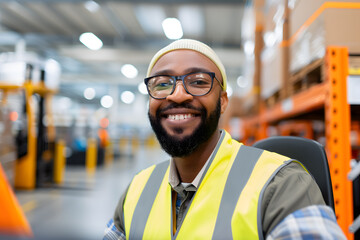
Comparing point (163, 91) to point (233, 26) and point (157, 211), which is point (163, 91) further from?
point (233, 26)

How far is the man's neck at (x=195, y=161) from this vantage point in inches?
52.1

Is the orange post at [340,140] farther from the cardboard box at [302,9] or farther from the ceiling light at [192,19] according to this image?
the ceiling light at [192,19]

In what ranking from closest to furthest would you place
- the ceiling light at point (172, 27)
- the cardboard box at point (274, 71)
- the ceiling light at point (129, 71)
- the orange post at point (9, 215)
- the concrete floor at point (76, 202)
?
the orange post at point (9, 215), the cardboard box at point (274, 71), the concrete floor at point (76, 202), the ceiling light at point (172, 27), the ceiling light at point (129, 71)

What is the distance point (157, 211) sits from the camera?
1.31 meters

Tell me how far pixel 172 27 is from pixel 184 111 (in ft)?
33.9

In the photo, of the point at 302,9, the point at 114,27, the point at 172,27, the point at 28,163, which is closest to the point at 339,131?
the point at 302,9

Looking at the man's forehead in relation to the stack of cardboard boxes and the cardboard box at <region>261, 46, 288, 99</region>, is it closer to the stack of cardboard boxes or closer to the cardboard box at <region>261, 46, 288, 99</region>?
the stack of cardboard boxes

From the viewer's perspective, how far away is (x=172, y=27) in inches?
436

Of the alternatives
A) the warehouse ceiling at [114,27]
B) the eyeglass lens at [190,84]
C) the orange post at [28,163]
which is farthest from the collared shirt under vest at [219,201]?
the warehouse ceiling at [114,27]

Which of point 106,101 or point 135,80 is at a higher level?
point 135,80

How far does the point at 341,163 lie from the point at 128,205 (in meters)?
1.09

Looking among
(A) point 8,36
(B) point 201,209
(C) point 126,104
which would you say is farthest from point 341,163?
(C) point 126,104

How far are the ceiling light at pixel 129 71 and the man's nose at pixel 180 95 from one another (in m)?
16.4

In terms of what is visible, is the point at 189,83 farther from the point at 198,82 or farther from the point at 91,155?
the point at 91,155
